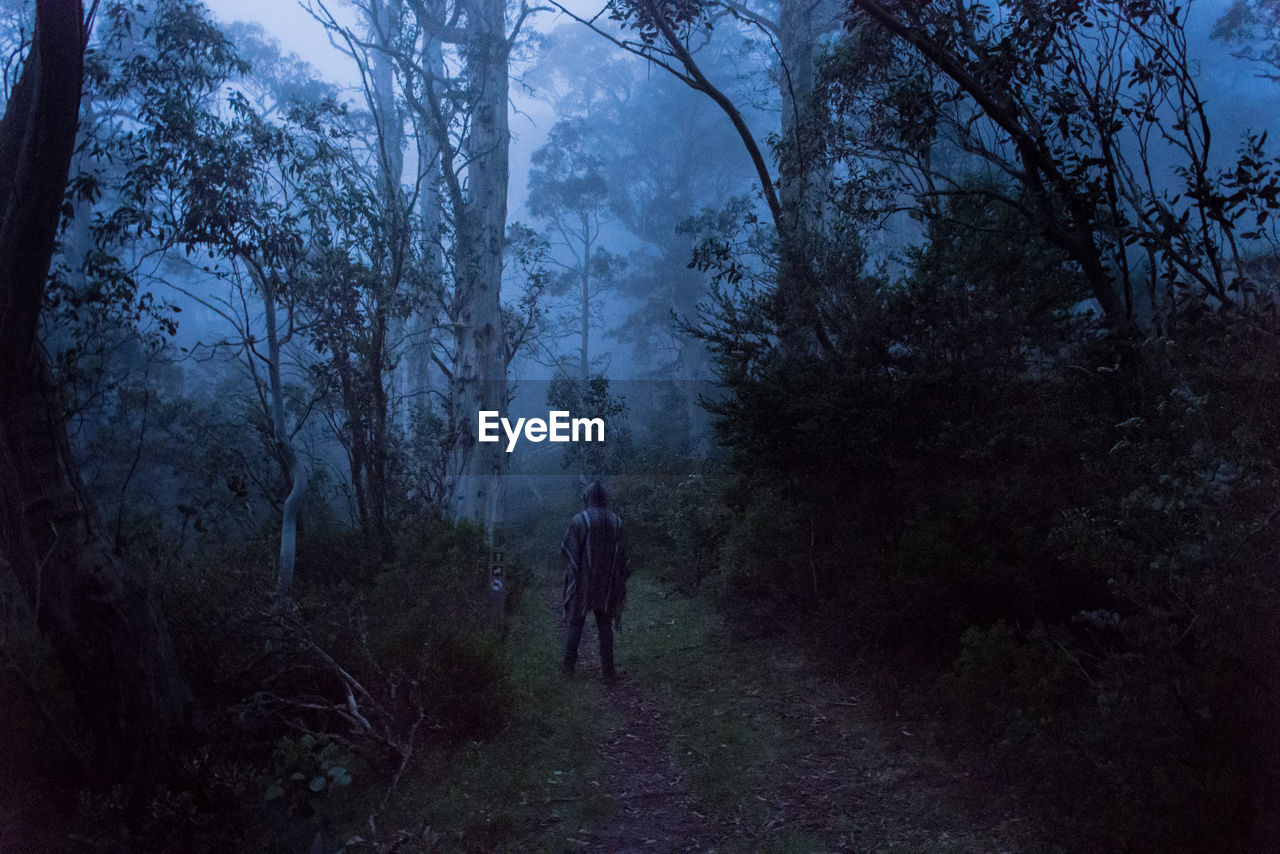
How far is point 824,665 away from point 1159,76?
17.9ft

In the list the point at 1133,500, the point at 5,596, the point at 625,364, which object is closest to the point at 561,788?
the point at 1133,500

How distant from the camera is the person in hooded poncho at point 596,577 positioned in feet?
25.6

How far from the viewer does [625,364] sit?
5025cm

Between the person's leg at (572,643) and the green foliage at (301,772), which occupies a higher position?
Result: the person's leg at (572,643)

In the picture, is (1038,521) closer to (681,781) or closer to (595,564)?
(681,781)

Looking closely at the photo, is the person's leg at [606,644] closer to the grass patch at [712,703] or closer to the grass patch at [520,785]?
the grass patch at [712,703]

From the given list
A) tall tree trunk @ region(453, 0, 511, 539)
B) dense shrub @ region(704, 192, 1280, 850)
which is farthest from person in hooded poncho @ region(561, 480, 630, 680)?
tall tree trunk @ region(453, 0, 511, 539)

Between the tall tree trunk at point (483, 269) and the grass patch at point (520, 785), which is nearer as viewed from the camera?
the grass patch at point (520, 785)

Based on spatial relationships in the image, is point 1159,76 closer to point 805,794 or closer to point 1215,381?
point 1215,381

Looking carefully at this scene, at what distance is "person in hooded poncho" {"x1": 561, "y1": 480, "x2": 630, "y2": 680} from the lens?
7.82 meters
